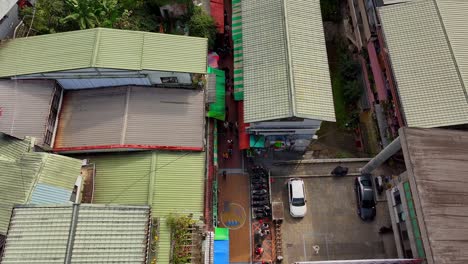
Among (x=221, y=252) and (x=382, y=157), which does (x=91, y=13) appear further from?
(x=382, y=157)

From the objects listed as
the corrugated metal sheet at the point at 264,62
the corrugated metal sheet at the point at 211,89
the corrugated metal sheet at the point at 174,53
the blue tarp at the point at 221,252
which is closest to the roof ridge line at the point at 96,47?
the corrugated metal sheet at the point at 174,53

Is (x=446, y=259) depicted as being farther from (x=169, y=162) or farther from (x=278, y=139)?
(x=169, y=162)

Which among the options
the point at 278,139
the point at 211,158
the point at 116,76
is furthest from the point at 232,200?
the point at 116,76

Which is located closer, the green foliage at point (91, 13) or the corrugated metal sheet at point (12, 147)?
the corrugated metal sheet at point (12, 147)

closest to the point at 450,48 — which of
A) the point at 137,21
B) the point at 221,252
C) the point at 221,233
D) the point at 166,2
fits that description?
the point at 221,233

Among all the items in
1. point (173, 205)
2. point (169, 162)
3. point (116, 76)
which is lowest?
point (173, 205)

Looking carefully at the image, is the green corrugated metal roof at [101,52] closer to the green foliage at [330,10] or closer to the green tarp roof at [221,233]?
the green tarp roof at [221,233]

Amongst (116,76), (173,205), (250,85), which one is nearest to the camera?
(173,205)
